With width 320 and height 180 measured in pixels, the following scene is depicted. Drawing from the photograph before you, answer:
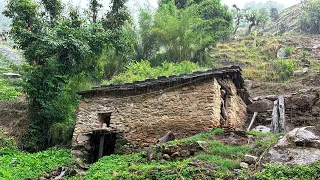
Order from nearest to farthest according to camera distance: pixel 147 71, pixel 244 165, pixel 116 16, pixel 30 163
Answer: pixel 244 165, pixel 30 163, pixel 116 16, pixel 147 71

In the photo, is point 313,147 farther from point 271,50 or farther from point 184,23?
point 271,50

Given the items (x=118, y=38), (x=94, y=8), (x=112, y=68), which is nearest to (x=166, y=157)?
(x=118, y=38)

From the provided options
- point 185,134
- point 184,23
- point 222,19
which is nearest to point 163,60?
point 184,23

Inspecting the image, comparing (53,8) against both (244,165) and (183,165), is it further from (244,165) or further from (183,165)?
(244,165)

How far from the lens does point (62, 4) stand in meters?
15.4

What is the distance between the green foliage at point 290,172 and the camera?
19.9ft

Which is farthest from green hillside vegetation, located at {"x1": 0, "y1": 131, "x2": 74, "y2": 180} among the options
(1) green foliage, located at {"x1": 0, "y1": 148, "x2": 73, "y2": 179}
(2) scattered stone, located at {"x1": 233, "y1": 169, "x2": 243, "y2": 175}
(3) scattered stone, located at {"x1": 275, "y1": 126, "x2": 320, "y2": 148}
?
(3) scattered stone, located at {"x1": 275, "y1": 126, "x2": 320, "y2": 148}

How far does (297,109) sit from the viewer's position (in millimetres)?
13117

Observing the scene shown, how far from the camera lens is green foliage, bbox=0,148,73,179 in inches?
337

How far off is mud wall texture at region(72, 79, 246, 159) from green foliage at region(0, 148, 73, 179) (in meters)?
0.82

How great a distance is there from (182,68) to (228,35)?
1483cm

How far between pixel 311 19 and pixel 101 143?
2731 cm

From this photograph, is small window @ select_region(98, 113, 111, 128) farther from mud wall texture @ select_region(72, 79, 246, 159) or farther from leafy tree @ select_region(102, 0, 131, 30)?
leafy tree @ select_region(102, 0, 131, 30)

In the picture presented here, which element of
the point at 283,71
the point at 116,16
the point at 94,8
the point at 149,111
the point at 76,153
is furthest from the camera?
the point at 283,71
